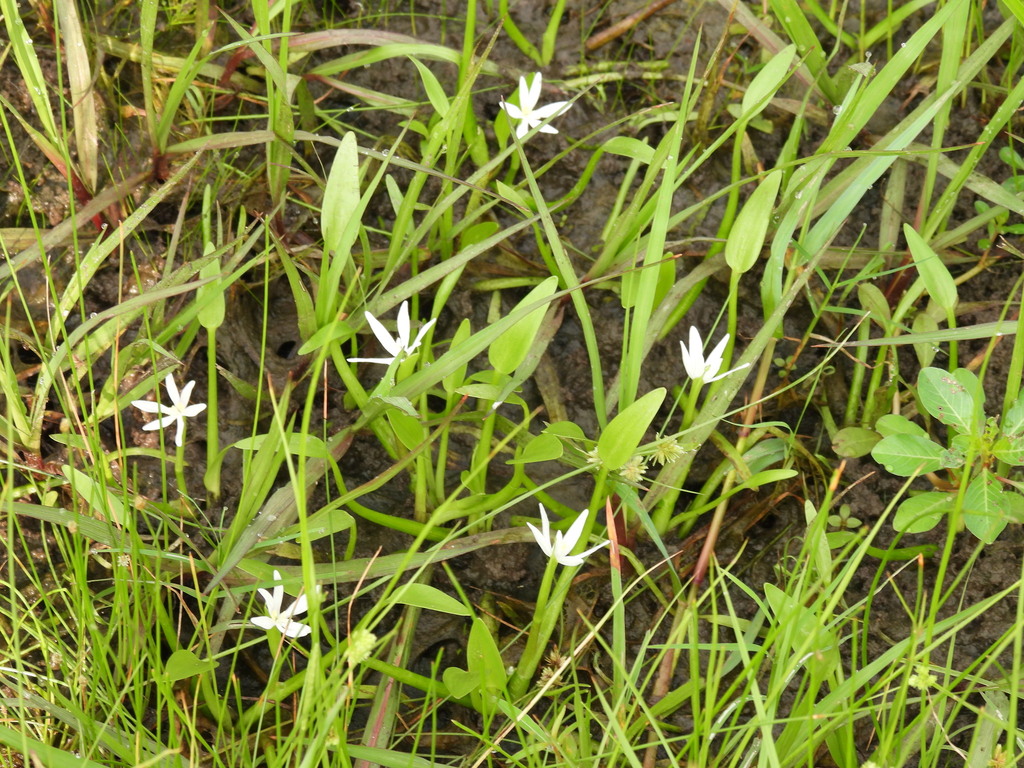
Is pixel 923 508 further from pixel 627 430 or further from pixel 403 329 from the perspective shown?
→ pixel 403 329

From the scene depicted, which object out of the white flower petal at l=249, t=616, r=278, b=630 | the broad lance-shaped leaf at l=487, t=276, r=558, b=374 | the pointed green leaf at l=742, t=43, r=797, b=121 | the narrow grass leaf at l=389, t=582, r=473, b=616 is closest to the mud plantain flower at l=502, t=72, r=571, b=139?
the pointed green leaf at l=742, t=43, r=797, b=121

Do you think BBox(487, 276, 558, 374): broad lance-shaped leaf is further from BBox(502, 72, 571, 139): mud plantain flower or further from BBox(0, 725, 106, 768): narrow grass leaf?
BBox(0, 725, 106, 768): narrow grass leaf

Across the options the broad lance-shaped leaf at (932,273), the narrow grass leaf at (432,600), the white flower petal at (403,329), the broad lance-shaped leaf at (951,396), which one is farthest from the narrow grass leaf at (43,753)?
the broad lance-shaped leaf at (932,273)

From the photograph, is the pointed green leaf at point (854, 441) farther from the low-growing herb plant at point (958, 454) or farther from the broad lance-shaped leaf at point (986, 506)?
the broad lance-shaped leaf at point (986, 506)

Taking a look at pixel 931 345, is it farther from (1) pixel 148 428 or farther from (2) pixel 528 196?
(1) pixel 148 428

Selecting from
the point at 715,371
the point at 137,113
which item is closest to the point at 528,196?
the point at 715,371
